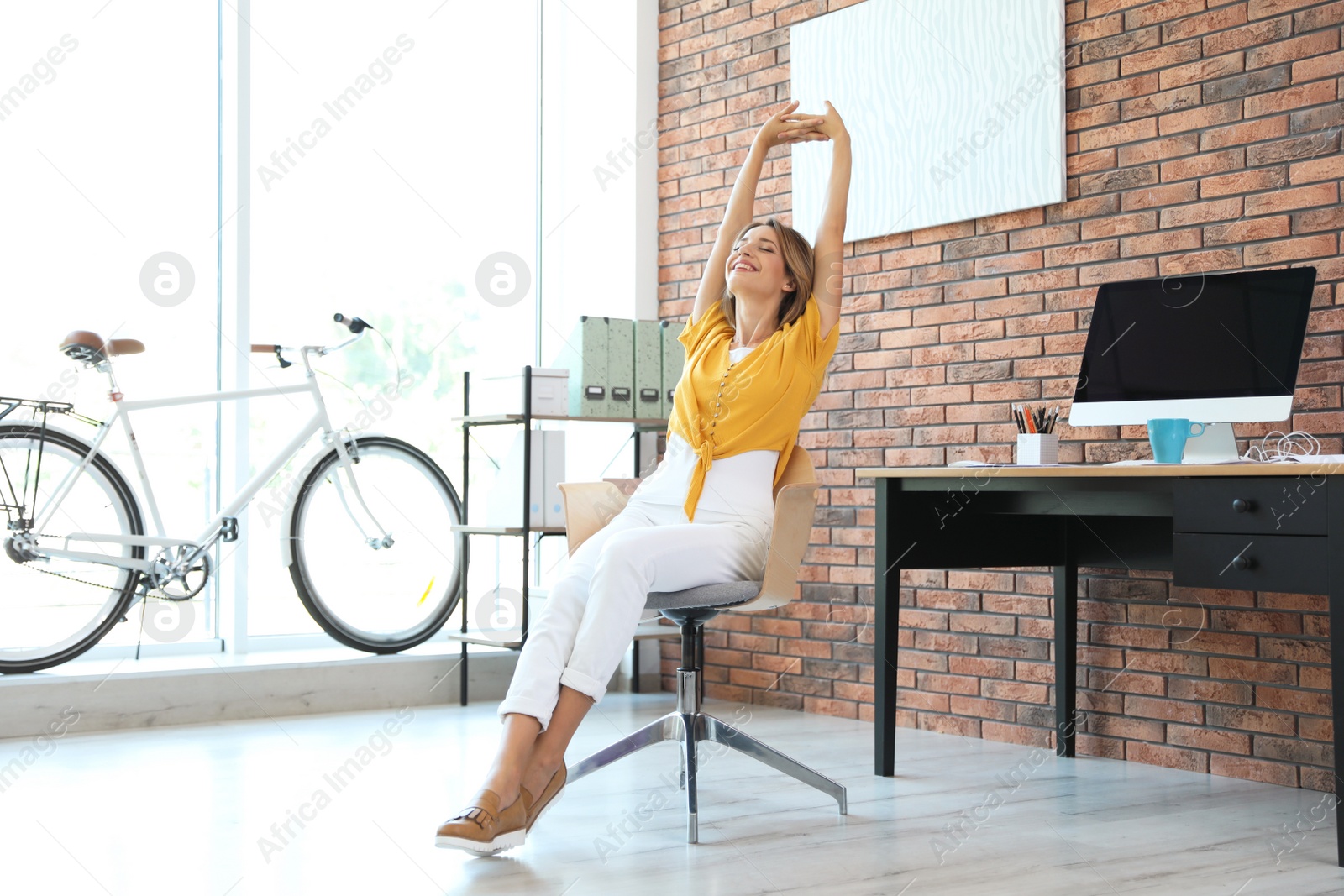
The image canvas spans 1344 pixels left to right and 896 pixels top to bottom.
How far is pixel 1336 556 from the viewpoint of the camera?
2.19 metres

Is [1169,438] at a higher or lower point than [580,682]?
higher

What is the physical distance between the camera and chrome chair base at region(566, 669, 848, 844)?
2.47m

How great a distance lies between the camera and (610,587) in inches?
91.4

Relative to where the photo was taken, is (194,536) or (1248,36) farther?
(194,536)

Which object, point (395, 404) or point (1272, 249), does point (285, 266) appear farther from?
point (1272, 249)

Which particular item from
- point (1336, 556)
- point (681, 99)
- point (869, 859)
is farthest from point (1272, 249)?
point (681, 99)

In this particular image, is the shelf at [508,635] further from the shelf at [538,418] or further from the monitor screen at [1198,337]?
the monitor screen at [1198,337]

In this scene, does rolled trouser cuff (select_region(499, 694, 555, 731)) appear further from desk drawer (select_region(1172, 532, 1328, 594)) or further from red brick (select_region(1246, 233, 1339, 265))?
red brick (select_region(1246, 233, 1339, 265))

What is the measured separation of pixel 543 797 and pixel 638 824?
0.30 metres

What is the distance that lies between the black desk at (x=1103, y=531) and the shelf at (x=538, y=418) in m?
1.22

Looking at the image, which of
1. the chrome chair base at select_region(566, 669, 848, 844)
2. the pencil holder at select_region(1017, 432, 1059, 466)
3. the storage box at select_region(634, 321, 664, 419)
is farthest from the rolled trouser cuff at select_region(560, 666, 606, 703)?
the storage box at select_region(634, 321, 664, 419)

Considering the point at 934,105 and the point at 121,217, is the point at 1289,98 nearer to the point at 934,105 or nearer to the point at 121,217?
the point at 934,105

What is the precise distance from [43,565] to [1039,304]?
2.73m

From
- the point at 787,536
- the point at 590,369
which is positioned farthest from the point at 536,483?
the point at 787,536
